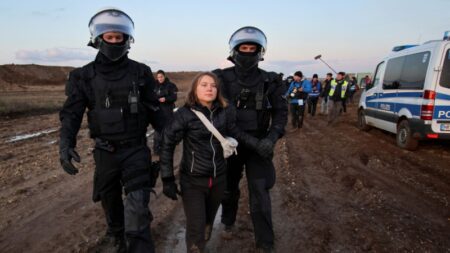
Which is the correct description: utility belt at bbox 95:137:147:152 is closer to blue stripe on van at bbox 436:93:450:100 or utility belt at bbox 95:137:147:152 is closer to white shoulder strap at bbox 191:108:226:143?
white shoulder strap at bbox 191:108:226:143

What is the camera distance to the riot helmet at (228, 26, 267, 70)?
10.9 ft

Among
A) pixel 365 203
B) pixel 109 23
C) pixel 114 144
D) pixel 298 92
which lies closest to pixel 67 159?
pixel 114 144

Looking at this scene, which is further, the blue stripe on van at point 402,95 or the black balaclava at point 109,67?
the blue stripe on van at point 402,95

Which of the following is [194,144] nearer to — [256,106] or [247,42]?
[256,106]

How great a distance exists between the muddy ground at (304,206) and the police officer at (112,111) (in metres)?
0.91

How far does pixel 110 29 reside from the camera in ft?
9.98

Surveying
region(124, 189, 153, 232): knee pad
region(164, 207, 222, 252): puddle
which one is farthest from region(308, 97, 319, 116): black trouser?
region(124, 189, 153, 232): knee pad

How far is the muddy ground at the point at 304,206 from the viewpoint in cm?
371

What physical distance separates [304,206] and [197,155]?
2.35 m

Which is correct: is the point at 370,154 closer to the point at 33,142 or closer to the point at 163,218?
the point at 163,218

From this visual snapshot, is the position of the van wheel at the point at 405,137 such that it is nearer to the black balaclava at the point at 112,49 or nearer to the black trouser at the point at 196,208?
the black trouser at the point at 196,208

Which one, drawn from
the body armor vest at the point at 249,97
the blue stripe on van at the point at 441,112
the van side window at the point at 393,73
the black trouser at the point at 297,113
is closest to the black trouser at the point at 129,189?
the body armor vest at the point at 249,97

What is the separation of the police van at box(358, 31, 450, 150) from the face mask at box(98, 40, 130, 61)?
21.0 feet

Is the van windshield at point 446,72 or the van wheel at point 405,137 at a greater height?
the van windshield at point 446,72
